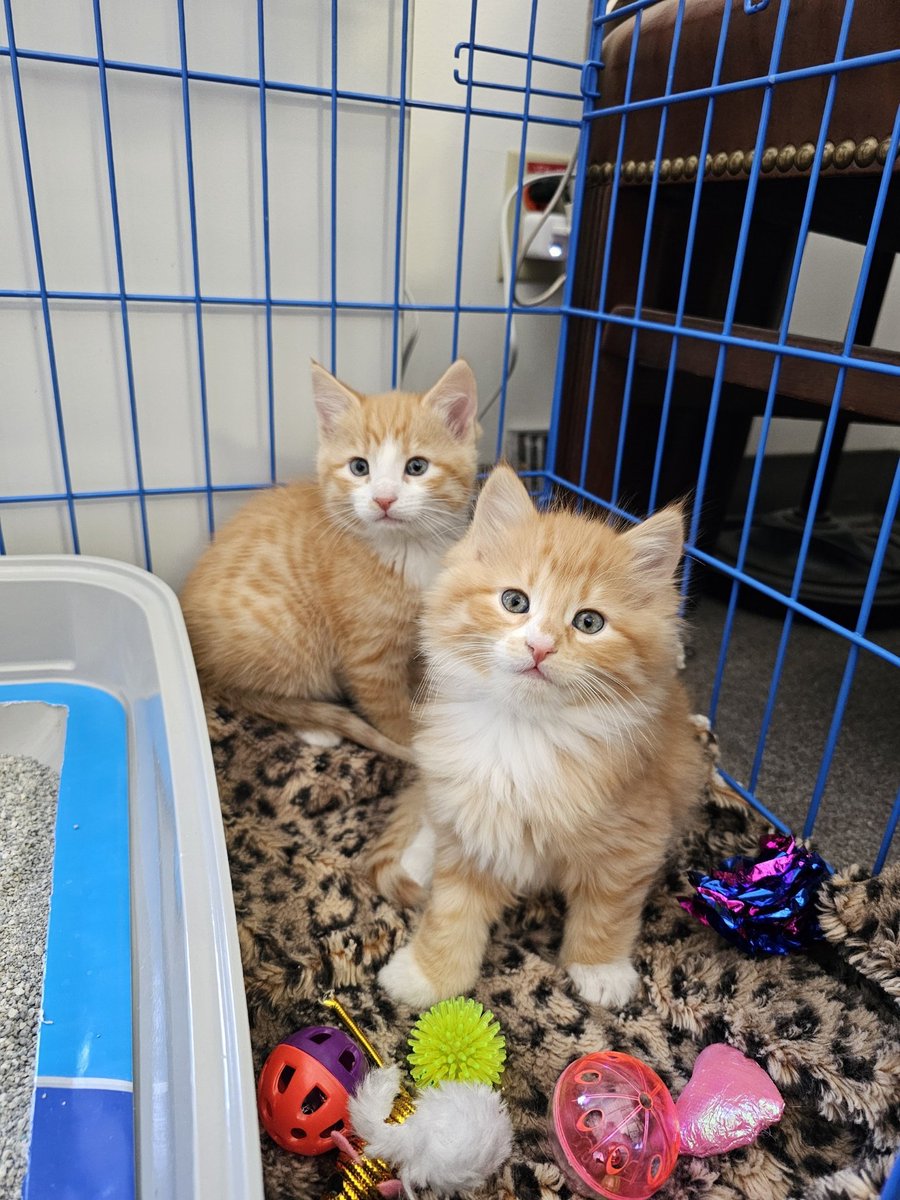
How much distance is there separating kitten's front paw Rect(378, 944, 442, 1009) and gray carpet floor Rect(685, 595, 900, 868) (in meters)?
0.59

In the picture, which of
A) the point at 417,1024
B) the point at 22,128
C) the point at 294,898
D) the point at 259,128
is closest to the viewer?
the point at 417,1024

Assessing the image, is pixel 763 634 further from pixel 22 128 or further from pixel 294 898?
pixel 22 128

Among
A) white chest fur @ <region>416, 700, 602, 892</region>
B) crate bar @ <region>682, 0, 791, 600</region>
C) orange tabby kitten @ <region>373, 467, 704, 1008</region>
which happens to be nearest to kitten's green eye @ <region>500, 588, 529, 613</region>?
orange tabby kitten @ <region>373, 467, 704, 1008</region>

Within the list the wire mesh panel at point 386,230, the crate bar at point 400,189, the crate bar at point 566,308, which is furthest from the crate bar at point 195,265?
the crate bar at point 566,308

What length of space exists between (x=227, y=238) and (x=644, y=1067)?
1.29 metres

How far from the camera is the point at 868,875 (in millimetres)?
891

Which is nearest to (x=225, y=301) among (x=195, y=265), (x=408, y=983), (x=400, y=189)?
(x=195, y=265)

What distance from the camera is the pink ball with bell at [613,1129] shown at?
685mm

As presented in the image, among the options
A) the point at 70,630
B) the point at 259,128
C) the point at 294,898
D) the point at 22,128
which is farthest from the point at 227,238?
the point at 294,898

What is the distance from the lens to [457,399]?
1.26 meters

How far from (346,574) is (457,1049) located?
71 centimetres

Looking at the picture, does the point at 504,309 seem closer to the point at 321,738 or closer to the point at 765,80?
the point at 765,80

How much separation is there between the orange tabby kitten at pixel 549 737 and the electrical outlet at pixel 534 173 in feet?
3.02

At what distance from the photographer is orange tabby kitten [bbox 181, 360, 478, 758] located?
1243 mm
